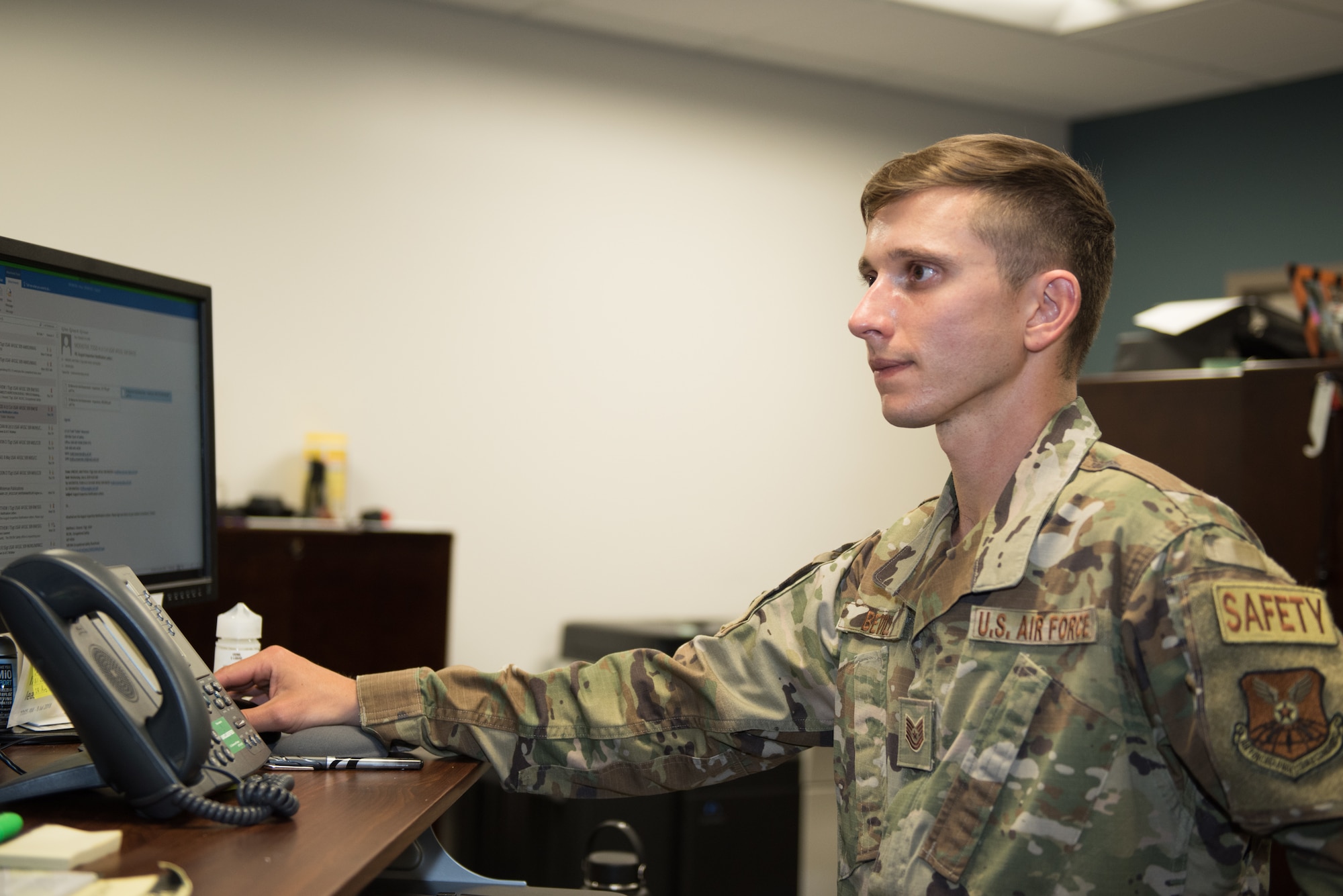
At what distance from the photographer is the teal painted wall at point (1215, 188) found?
13.5ft

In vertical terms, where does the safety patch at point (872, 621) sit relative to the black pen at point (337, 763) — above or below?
above

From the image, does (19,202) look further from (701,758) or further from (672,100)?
(701,758)

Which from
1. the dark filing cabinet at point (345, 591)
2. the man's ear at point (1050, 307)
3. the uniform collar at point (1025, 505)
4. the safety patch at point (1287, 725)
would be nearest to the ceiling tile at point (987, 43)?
the dark filing cabinet at point (345, 591)

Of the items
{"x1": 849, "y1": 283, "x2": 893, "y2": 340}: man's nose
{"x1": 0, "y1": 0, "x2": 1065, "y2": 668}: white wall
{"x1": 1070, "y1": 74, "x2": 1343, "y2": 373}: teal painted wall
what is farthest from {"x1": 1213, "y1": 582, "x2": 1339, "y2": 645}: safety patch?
{"x1": 1070, "y1": 74, "x2": 1343, "y2": 373}: teal painted wall

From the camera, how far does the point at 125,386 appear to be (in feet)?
4.40

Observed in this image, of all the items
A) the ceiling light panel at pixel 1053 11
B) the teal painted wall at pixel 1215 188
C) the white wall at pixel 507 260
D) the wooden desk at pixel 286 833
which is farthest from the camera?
the teal painted wall at pixel 1215 188

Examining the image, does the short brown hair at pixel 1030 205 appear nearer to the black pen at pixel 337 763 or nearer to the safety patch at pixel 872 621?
the safety patch at pixel 872 621

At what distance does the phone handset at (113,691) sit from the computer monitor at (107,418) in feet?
0.77

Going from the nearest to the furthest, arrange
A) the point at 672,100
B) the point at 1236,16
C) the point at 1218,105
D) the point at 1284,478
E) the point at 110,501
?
1. the point at 110,501
2. the point at 1284,478
3. the point at 1236,16
4. the point at 672,100
5. the point at 1218,105

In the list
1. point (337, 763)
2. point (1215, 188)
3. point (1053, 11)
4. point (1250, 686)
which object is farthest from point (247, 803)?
point (1215, 188)

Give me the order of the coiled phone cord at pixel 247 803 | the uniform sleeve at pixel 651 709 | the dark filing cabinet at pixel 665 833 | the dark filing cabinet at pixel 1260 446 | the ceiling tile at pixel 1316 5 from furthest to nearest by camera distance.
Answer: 1. the ceiling tile at pixel 1316 5
2. the dark filing cabinet at pixel 665 833
3. the dark filing cabinet at pixel 1260 446
4. the uniform sleeve at pixel 651 709
5. the coiled phone cord at pixel 247 803

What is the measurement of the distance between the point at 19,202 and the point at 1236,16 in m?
Result: 3.54

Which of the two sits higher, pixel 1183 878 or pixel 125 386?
pixel 125 386

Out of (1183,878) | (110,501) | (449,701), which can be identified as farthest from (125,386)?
(1183,878)
